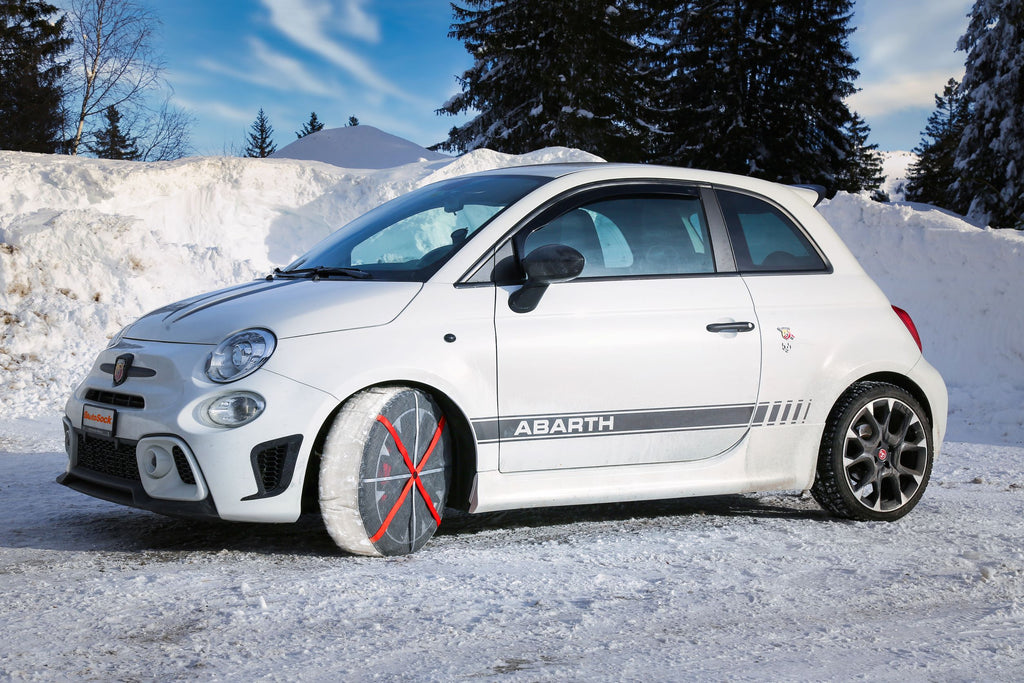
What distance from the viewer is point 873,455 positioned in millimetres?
5402

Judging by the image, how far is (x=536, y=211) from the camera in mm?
4828

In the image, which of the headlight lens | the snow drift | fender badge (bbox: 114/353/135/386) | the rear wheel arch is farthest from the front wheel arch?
the snow drift

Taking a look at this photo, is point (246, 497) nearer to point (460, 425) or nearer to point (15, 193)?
point (460, 425)

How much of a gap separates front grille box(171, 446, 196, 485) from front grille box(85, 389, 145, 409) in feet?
0.94

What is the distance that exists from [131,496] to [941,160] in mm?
56648

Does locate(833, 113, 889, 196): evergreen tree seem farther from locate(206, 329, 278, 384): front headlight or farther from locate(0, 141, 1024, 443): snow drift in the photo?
locate(206, 329, 278, 384): front headlight

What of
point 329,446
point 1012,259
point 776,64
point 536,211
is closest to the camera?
point 329,446

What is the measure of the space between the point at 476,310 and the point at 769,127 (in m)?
38.4

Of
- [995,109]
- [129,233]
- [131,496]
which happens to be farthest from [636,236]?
[995,109]

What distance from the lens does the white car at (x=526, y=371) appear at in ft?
13.7

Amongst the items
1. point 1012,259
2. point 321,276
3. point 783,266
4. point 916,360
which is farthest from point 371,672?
point 1012,259

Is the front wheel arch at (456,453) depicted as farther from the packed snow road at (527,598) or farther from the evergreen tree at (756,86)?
the evergreen tree at (756,86)

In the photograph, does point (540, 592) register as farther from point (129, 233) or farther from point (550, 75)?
point (550, 75)

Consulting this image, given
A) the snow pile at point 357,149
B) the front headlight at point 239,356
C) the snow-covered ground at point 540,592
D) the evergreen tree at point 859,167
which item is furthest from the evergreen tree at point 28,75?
the front headlight at point 239,356
